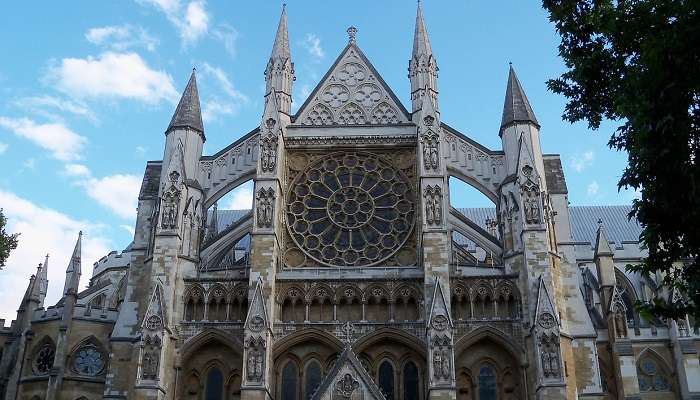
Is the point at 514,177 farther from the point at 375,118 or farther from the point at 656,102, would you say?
the point at 656,102

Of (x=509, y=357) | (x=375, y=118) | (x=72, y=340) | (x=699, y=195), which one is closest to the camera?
(x=699, y=195)

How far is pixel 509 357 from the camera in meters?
24.9

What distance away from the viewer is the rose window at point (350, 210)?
1069 inches

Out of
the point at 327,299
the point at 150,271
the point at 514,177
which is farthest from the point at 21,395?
the point at 514,177

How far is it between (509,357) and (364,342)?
4.99 meters

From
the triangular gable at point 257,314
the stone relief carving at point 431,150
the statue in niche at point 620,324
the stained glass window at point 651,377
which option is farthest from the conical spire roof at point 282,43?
the stained glass window at point 651,377

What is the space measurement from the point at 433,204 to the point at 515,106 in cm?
613

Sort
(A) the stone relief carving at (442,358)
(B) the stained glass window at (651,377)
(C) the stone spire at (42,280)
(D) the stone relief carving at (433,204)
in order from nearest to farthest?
(A) the stone relief carving at (442,358) < (D) the stone relief carving at (433,204) < (B) the stained glass window at (651,377) < (C) the stone spire at (42,280)

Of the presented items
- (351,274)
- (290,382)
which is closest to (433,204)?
(351,274)

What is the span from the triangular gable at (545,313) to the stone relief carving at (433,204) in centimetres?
439

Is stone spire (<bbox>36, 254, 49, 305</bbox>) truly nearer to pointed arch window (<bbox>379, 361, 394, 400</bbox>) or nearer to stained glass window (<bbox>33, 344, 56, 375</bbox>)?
stained glass window (<bbox>33, 344, 56, 375</bbox>)

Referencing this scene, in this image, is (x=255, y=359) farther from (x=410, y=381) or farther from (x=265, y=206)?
(x=265, y=206)

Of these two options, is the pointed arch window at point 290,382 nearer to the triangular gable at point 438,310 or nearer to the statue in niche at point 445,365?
the triangular gable at point 438,310

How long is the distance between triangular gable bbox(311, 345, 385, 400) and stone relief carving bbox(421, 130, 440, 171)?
8.00 meters
